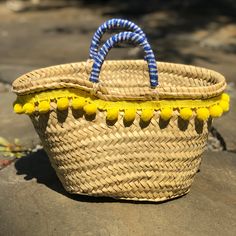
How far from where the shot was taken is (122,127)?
190 centimetres

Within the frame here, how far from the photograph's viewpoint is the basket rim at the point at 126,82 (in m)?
1.84

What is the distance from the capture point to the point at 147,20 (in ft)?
22.4

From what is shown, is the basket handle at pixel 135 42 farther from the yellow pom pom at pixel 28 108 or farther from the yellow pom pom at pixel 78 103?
the yellow pom pom at pixel 28 108

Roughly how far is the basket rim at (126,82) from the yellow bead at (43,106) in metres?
0.05

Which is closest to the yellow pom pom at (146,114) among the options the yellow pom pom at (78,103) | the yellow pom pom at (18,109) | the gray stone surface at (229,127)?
the yellow pom pom at (78,103)

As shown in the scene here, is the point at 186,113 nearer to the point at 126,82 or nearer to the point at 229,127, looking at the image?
the point at 126,82

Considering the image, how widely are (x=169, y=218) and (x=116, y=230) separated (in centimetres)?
23

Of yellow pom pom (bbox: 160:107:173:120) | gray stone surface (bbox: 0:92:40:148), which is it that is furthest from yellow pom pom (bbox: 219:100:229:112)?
gray stone surface (bbox: 0:92:40:148)

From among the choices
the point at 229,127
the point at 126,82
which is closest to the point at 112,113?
the point at 126,82

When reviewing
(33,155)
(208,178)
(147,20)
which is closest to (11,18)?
(147,20)

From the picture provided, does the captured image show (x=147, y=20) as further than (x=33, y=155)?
Yes

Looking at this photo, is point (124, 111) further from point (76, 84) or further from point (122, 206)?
point (122, 206)

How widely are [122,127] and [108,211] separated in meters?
0.38

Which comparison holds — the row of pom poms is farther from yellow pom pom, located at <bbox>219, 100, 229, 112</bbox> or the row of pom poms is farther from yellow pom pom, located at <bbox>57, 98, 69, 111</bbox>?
yellow pom pom, located at <bbox>219, 100, 229, 112</bbox>
